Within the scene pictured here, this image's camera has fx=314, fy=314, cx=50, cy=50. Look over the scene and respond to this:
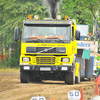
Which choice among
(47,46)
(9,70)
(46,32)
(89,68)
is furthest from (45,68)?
(9,70)

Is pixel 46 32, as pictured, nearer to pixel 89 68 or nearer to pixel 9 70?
pixel 89 68

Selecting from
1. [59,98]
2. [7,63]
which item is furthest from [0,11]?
[59,98]

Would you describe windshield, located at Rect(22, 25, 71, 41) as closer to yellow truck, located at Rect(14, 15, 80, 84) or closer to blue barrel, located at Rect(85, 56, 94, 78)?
yellow truck, located at Rect(14, 15, 80, 84)

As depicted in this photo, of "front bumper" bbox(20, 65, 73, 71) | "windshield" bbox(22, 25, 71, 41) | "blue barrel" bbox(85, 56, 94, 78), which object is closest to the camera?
"front bumper" bbox(20, 65, 73, 71)

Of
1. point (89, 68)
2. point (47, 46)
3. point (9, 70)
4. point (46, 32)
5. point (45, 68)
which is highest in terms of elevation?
point (46, 32)

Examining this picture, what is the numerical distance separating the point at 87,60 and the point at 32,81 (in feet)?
13.6

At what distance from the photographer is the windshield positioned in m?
14.1

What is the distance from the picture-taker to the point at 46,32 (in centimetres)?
1416

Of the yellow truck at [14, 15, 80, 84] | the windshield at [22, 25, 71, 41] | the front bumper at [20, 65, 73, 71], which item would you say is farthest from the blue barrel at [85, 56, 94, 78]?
the windshield at [22, 25, 71, 41]

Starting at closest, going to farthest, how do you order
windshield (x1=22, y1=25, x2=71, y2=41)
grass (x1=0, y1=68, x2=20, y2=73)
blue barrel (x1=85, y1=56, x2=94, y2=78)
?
windshield (x1=22, y1=25, x2=71, y2=41) → blue barrel (x1=85, y1=56, x2=94, y2=78) → grass (x1=0, y1=68, x2=20, y2=73)

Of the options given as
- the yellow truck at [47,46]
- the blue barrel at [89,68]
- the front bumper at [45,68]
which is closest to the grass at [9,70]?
the blue barrel at [89,68]

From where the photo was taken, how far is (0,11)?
30.3 metres

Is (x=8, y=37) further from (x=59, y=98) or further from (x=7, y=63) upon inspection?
(x=59, y=98)

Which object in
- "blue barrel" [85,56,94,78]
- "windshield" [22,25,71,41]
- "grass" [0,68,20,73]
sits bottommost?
"grass" [0,68,20,73]
